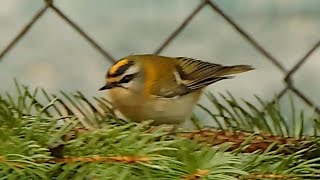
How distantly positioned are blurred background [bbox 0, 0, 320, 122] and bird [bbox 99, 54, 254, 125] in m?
0.12

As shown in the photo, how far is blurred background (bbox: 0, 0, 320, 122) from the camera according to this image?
0.99 m

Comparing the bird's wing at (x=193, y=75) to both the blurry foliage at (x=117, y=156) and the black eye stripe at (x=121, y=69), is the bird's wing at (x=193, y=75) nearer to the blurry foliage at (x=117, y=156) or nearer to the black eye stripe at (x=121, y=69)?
the black eye stripe at (x=121, y=69)

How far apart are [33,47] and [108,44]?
0.09m

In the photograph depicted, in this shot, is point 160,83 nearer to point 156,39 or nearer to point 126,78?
point 126,78

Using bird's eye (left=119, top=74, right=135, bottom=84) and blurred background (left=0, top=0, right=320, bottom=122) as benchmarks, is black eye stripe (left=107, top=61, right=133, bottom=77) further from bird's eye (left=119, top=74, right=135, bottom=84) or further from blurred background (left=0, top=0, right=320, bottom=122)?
blurred background (left=0, top=0, right=320, bottom=122)

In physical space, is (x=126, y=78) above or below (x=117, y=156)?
above

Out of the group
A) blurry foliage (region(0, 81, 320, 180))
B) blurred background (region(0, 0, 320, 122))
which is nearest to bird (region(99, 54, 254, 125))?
blurred background (region(0, 0, 320, 122))

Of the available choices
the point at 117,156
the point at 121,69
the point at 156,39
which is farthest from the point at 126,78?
the point at 117,156

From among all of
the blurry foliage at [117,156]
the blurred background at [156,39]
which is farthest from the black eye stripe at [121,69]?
the blurry foliage at [117,156]

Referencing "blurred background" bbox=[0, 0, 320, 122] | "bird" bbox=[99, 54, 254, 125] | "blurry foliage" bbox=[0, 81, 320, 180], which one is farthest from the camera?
"blurred background" bbox=[0, 0, 320, 122]

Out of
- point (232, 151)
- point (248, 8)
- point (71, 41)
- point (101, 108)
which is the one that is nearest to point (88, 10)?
point (71, 41)

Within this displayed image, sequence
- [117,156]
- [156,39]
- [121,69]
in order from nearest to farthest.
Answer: [117,156]
[121,69]
[156,39]

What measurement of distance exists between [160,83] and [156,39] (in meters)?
0.17

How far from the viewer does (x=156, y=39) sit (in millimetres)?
1018
